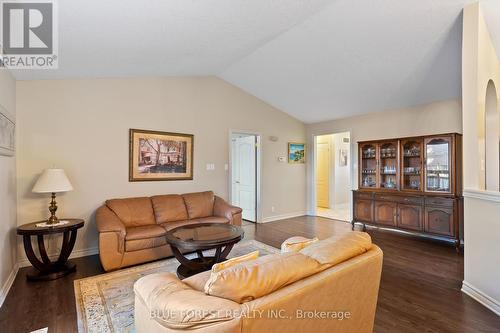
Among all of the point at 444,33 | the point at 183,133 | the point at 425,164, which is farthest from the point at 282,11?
the point at 425,164

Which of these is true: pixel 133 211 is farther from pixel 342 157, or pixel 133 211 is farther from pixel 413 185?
pixel 342 157

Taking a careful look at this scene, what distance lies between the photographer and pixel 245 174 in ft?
19.7

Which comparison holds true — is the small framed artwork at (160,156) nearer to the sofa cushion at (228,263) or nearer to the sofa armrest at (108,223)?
the sofa armrest at (108,223)

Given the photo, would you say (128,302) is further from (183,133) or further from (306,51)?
(306,51)

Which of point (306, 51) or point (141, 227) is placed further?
point (306, 51)

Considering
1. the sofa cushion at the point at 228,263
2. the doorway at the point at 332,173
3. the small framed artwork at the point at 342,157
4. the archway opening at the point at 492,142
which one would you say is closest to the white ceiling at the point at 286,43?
the archway opening at the point at 492,142

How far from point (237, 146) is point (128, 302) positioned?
4380 mm

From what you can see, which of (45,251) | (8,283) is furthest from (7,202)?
(8,283)

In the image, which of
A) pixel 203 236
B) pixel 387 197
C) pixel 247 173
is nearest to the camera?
pixel 203 236

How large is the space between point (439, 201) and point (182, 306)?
174 inches

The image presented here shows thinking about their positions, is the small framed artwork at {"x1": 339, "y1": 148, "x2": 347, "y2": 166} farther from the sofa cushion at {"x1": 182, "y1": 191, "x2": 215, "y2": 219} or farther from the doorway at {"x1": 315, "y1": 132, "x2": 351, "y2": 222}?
the sofa cushion at {"x1": 182, "y1": 191, "x2": 215, "y2": 219}

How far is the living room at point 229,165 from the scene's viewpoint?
4.78ft

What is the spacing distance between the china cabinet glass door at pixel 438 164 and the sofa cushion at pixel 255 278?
13.2 ft

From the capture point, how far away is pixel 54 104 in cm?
340
